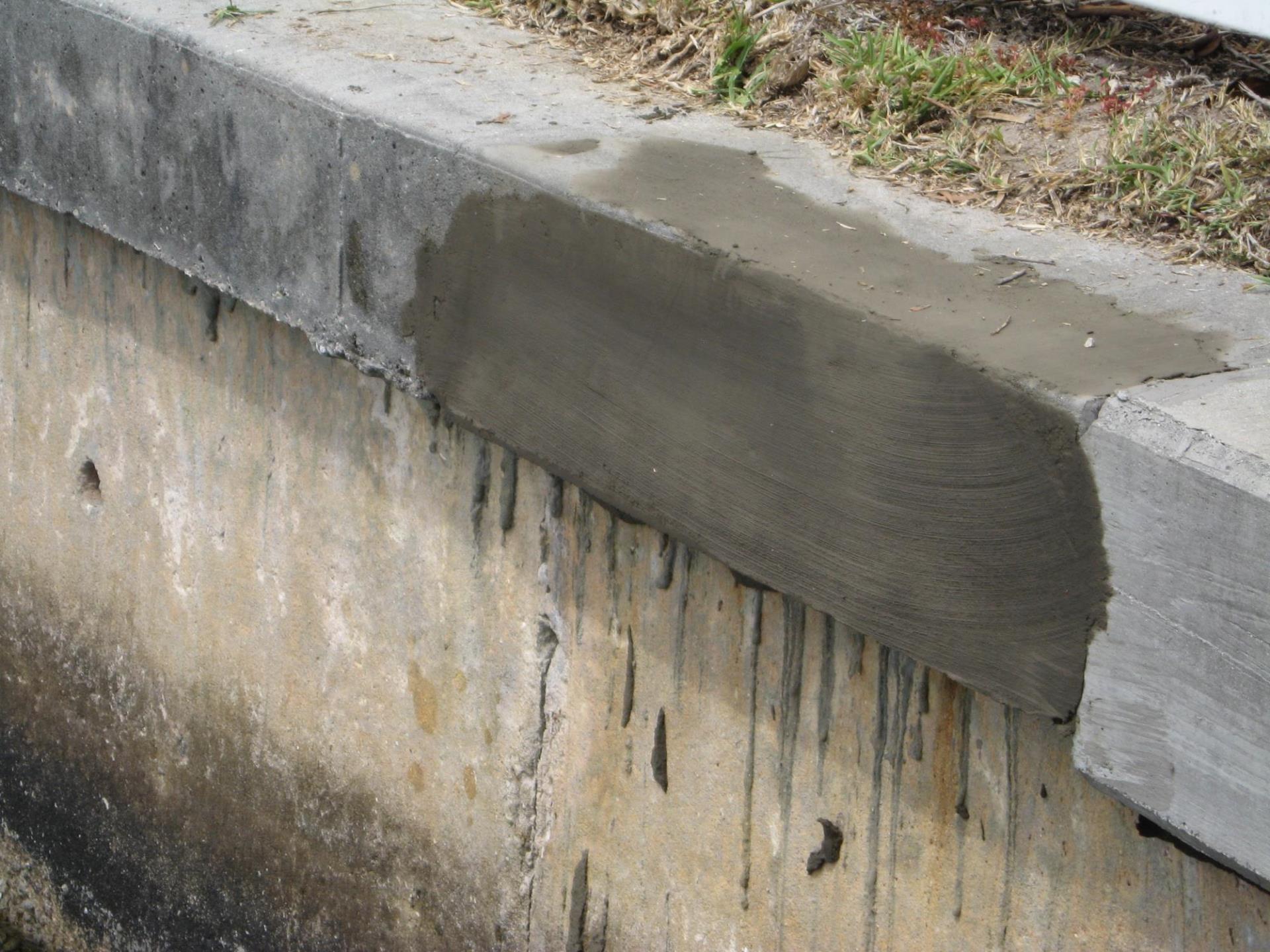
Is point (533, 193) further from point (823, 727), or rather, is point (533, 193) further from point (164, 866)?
point (164, 866)

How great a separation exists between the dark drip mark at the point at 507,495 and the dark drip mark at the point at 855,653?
72 centimetres

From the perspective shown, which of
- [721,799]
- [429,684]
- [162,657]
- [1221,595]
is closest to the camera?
→ [1221,595]

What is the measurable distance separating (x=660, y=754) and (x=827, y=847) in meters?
0.36

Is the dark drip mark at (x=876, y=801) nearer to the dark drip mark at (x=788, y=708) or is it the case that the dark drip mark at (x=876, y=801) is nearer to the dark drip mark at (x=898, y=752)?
the dark drip mark at (x=898, y=752)

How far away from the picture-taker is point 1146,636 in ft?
5.77

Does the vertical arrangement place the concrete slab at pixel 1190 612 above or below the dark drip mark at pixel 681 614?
above

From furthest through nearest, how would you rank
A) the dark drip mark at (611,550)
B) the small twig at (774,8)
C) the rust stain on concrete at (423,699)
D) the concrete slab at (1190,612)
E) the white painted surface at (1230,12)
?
the rust stain on concrete at (423,699) → the small twig at (774,8) → the dark drip mark at (611,550) → the white painted surface at (1230,12) → the concrete slab at (1190,612)

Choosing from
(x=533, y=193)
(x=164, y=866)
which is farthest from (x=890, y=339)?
(x=164, y=866)

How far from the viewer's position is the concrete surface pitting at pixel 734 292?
1.80 m

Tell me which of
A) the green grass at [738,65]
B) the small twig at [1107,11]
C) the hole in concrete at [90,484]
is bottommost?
the hole in concrete at [90,484]

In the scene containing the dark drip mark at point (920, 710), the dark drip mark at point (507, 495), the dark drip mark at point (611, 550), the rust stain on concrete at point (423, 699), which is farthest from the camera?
the rust stain on concrete at point (423, 699)

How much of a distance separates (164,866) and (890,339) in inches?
102

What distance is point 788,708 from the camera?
7.93ft

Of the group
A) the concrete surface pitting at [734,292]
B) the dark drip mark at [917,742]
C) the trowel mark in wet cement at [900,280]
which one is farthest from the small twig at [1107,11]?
the dark drip mark at [917,742]
